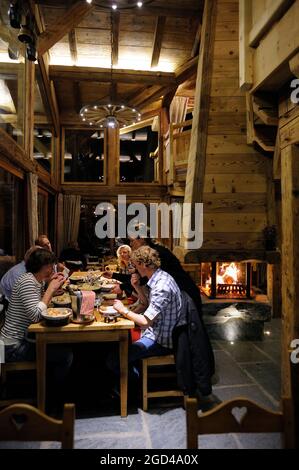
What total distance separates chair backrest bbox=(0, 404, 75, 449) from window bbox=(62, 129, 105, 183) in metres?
7.34

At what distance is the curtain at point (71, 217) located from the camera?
7844mm

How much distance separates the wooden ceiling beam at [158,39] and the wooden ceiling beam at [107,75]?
267mm

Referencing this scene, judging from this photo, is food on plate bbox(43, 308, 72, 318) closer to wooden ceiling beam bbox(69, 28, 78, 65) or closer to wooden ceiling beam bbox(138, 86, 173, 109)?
wooden ceiling beam bbox(69, 28, 78, 65)

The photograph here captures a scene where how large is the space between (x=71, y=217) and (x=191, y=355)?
605 centimetres

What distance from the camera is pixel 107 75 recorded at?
6.37 meters

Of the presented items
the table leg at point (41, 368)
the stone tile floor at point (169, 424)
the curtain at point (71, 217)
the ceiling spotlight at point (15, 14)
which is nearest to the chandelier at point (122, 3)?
the ceiling spotlight at point (15, 14)

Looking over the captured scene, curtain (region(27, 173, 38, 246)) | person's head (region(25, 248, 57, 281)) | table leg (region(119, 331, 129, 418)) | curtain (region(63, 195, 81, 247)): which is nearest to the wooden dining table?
table leg (region(119, 331, 129, 418))

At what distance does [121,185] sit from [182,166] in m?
2.31

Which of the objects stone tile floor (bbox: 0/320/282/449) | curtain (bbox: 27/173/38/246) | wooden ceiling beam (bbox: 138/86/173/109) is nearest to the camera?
stone tile floor (bbox: 0/320/282/449)

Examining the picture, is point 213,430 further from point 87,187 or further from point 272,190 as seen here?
point 87,187

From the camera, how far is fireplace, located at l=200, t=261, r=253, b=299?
523 cm

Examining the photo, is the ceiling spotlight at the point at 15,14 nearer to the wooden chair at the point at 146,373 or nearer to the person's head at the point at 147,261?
the person's head at the point at 147,261

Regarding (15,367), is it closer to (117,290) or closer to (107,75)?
(117,290)

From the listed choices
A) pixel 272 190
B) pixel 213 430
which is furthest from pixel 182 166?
pixel 213 430
